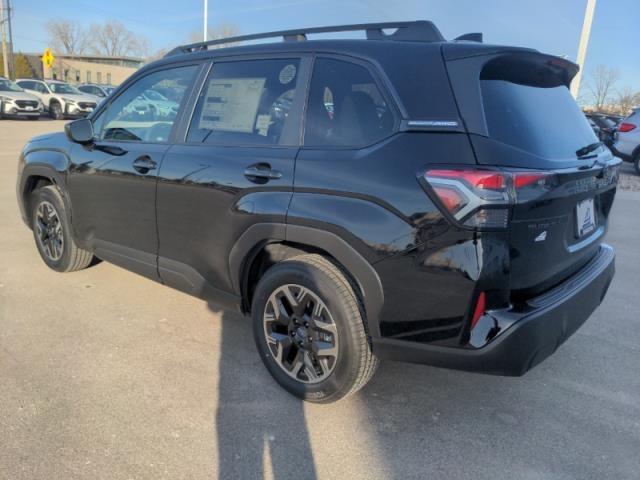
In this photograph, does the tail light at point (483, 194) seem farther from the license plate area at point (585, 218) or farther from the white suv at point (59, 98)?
the white suv at point (59, 98)

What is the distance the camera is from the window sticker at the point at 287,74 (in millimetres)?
2893

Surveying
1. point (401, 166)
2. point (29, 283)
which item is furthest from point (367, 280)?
point (29, 283)

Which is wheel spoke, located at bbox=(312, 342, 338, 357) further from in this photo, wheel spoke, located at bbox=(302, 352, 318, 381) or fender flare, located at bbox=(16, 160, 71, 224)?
fender flare, located at bbox=(16, 160, 71, 224)

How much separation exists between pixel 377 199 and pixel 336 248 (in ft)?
1.08

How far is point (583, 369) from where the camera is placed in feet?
10.8

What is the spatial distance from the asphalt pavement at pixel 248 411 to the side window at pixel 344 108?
1423 mm

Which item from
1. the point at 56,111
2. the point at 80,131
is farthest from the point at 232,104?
the point at 56,111

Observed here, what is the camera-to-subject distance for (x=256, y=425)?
260 centimetres

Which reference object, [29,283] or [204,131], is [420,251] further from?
[29,283]

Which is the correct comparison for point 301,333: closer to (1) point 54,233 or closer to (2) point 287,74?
(2) point 287,74

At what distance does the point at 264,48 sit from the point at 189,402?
6.69 feet

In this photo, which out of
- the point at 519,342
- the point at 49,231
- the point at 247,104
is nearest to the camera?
the point at 519,342

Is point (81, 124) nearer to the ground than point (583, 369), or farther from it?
farther from it

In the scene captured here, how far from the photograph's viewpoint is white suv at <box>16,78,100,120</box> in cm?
2345
